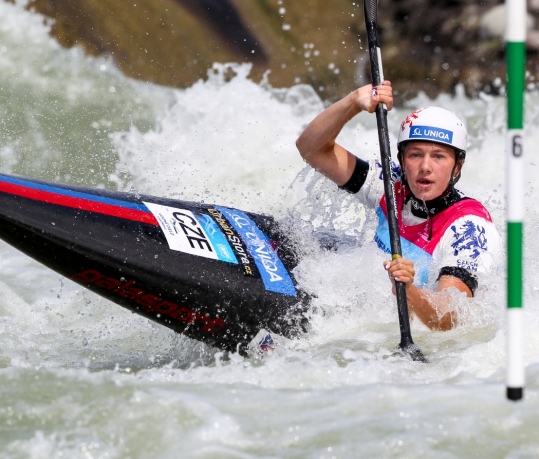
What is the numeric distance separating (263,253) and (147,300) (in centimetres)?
63

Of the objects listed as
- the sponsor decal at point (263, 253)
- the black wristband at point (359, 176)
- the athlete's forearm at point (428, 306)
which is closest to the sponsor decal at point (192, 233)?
the sponsor decal at point (263, 253)

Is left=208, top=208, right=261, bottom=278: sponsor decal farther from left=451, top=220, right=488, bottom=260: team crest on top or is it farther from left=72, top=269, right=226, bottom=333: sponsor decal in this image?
left=451, top=220, right=488, bottom=260: team crest on top

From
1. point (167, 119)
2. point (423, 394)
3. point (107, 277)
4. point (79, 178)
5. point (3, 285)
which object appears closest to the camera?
point (423, 394)

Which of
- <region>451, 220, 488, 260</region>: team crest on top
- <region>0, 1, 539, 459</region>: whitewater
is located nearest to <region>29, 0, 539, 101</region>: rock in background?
<region>0, 1, 539, 459</region>: whitewater

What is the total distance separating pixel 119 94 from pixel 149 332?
4.33 meters

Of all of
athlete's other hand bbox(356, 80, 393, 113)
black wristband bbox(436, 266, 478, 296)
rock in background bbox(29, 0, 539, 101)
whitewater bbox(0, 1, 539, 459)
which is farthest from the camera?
rock in background bbox(29, 0, 539, 101)

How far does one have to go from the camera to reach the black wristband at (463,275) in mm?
3900

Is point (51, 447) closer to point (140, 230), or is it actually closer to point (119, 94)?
point (140, 230)

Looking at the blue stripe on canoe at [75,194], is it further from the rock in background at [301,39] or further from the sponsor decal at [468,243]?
the rock in background at [301,39]

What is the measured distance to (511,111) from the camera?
9.09ft

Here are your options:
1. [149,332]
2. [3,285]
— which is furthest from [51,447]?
[3,285]

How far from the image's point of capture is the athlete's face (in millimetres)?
4113

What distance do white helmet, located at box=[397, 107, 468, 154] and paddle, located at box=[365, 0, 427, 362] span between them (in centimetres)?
13

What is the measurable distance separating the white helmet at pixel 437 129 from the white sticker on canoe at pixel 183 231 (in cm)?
105
